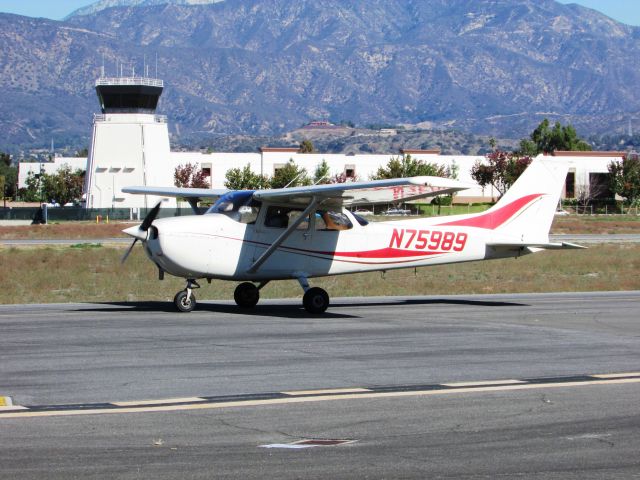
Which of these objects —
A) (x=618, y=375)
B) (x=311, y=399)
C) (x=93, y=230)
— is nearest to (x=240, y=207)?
(x=618, y=375)

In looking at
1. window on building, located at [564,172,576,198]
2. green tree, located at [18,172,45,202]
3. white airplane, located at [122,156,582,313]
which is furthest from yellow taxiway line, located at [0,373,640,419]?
green tree, located at [18,172,45,202]

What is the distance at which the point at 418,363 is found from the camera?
13242 mm

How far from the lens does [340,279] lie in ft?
95.6

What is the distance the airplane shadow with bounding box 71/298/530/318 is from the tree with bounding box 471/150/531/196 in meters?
82.6

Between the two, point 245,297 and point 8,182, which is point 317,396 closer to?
point 245,297

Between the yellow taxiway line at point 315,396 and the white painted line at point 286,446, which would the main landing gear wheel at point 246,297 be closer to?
the yellow taxiway line at point 315,396

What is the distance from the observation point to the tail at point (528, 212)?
21266mm

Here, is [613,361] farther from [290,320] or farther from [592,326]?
[290,320]

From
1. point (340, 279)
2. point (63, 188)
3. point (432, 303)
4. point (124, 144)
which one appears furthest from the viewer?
point (63, 188)

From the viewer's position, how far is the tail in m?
21.3

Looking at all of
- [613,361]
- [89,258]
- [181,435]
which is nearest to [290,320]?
[613,361]

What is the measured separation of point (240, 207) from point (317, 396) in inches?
355

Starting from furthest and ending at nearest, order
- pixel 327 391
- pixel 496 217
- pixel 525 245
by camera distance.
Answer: pixel 496 217 → pixel 525 245 → pixel 327 391

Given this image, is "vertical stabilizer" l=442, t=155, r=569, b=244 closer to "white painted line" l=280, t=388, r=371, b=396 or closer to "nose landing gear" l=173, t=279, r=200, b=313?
"nose landing gear" l=173, t=279, r=200, b=313
